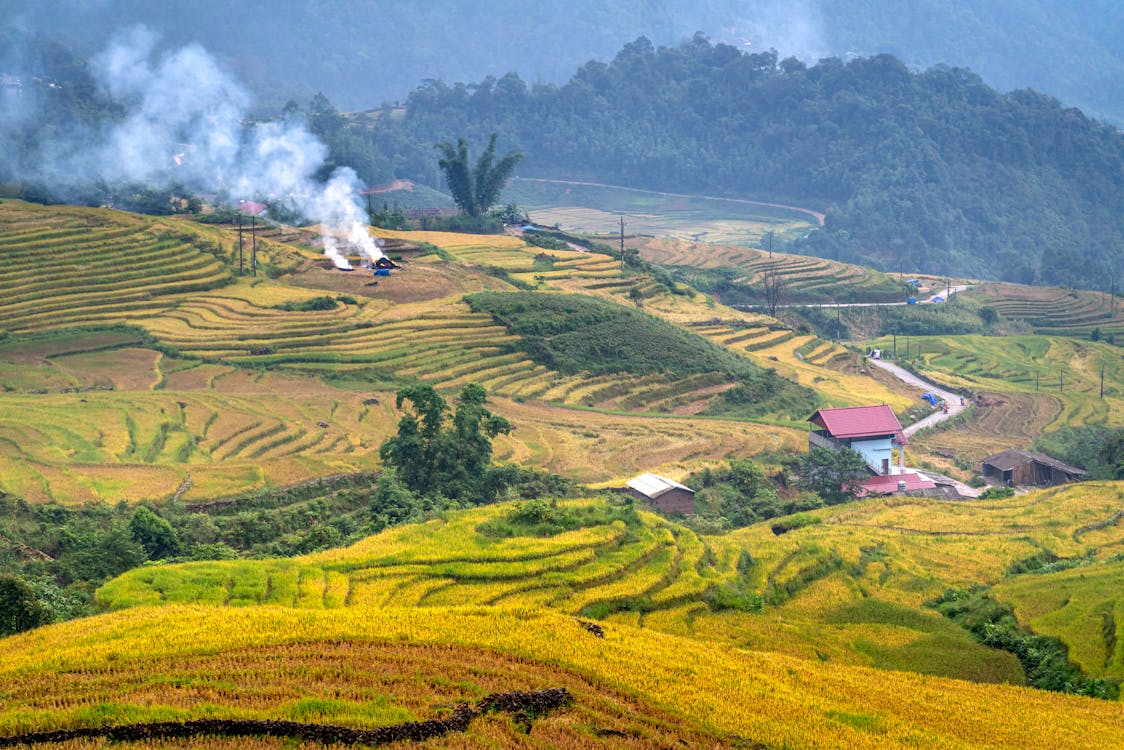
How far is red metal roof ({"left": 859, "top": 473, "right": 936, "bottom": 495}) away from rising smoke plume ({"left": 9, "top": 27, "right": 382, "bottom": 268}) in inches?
979

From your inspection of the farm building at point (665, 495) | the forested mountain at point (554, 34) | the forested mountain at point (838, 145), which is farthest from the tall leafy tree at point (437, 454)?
the forested mountain at point (554, 34)

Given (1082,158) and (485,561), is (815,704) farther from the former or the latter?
(1082,158)

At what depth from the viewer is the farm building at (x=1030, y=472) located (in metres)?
35.2

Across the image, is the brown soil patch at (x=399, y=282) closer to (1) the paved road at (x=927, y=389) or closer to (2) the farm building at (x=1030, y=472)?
(1) the paved road at (x=927, y=389)

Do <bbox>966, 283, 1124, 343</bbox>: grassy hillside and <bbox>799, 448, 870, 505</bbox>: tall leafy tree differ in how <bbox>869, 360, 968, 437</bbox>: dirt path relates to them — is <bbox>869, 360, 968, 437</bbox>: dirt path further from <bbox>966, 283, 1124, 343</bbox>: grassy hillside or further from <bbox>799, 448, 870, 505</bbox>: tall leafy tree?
<bbox>966, 283, 1124, 343</bbox>: grassy hillside

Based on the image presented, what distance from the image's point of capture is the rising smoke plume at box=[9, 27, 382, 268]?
2249 inches

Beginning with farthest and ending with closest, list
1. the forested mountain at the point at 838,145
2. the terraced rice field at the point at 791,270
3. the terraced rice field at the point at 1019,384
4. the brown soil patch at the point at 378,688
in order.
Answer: the forested mountain at the point at 838,145 → the terraced rice field at the point at 791,270 → the terraced rice field at the point at 1019,384 → the brown soil patch at the point at 378,688

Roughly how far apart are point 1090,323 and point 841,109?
1722 inches

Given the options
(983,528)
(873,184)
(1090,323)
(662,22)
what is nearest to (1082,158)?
(873,184)

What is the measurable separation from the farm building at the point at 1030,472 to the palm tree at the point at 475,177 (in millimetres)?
36568

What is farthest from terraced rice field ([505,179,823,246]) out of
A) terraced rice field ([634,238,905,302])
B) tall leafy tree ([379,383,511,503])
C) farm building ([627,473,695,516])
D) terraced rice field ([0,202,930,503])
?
tall leafy tree ([379,383,511,503])

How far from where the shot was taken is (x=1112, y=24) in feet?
606

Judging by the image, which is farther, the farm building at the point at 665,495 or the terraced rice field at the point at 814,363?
the terraced rice field at the point at 814,363

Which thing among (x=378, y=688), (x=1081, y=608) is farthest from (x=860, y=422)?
(x=378, y=688)
